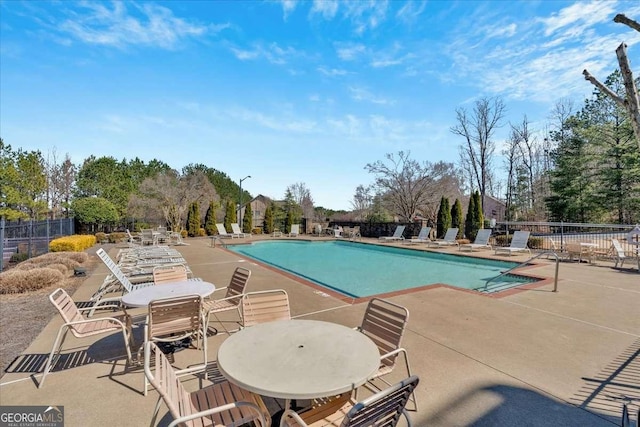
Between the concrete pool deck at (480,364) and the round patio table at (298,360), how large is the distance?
0.72m

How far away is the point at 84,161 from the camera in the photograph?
29.4 meters

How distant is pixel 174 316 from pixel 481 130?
27.5 metres

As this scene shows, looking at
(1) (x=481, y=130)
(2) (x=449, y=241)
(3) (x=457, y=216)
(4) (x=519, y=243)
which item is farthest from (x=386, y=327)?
(1) (x=481, y=130)

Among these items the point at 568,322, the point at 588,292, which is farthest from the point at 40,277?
the point at 588,292

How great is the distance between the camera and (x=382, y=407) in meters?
1.49

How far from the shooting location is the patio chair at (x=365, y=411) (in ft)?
4.50

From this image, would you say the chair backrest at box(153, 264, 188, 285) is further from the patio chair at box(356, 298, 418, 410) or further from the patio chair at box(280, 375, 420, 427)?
the patio chair at box(280, 375, 420, 427)

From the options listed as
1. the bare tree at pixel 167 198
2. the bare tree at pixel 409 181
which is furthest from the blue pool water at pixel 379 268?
the bare tree at pixel 167 198

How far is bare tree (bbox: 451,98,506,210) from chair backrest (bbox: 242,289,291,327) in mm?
24651

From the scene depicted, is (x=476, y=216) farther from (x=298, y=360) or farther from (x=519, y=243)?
(x=298, y=360)

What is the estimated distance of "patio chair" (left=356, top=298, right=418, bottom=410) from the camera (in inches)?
94.5

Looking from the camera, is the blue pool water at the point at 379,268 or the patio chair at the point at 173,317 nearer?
the patio chair at the point at 173,317

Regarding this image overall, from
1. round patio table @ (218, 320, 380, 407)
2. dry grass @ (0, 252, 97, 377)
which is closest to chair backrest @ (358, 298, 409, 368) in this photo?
round patio table @ (218, 320, 380, 407)

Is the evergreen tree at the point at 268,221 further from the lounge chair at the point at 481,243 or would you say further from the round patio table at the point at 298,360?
the round patio table at the point at 298,360
